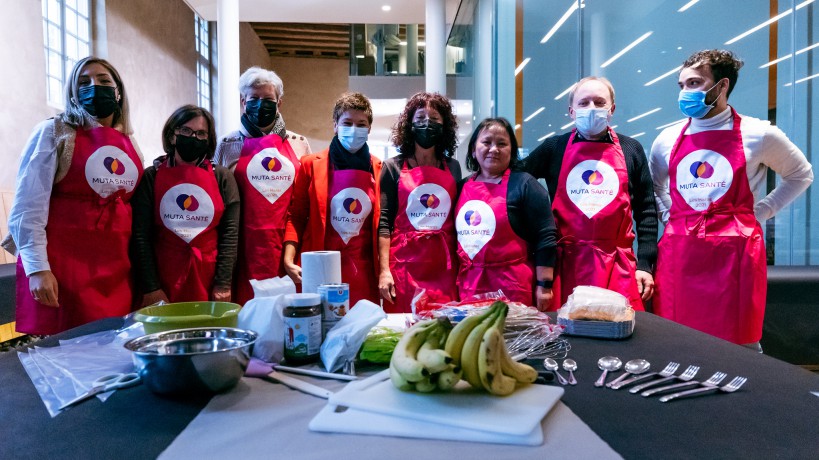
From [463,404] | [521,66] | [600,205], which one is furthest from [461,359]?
[521,66]

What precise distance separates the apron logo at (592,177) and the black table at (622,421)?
1173 millimetres

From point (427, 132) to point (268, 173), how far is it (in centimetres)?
74

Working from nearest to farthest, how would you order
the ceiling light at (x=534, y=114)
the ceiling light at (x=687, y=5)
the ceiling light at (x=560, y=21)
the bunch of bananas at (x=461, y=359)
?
the bunch of bananas at (x=461, y=359), the ceiling light at (x=687, y=5), the ceiling light at (x=560, y=21), the ceiling light at (x=534, y=114)

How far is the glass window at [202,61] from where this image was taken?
10945mm

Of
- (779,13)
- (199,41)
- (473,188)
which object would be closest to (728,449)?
(473,188)

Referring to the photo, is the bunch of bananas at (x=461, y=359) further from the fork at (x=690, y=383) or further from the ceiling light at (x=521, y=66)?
the ceiling light at (x=521, y=66)

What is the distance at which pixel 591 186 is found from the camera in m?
2.21

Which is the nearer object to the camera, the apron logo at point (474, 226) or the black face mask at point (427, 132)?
the apron logo at point (474, 226)

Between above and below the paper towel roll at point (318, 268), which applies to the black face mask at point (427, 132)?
above

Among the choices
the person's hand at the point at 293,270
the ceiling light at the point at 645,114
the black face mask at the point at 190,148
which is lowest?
the person's hand at the point at 293,270

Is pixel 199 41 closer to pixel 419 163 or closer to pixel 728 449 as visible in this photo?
pixel 419 163

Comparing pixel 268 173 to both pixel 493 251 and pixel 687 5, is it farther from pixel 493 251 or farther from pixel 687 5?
pixel 687 5

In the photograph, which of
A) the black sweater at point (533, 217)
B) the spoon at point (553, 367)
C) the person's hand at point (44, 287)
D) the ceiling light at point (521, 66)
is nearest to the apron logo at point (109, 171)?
the person's hand at point (44, 287)

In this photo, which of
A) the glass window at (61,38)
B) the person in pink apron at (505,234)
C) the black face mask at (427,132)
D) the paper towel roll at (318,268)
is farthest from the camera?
the glass window at (61,38)
